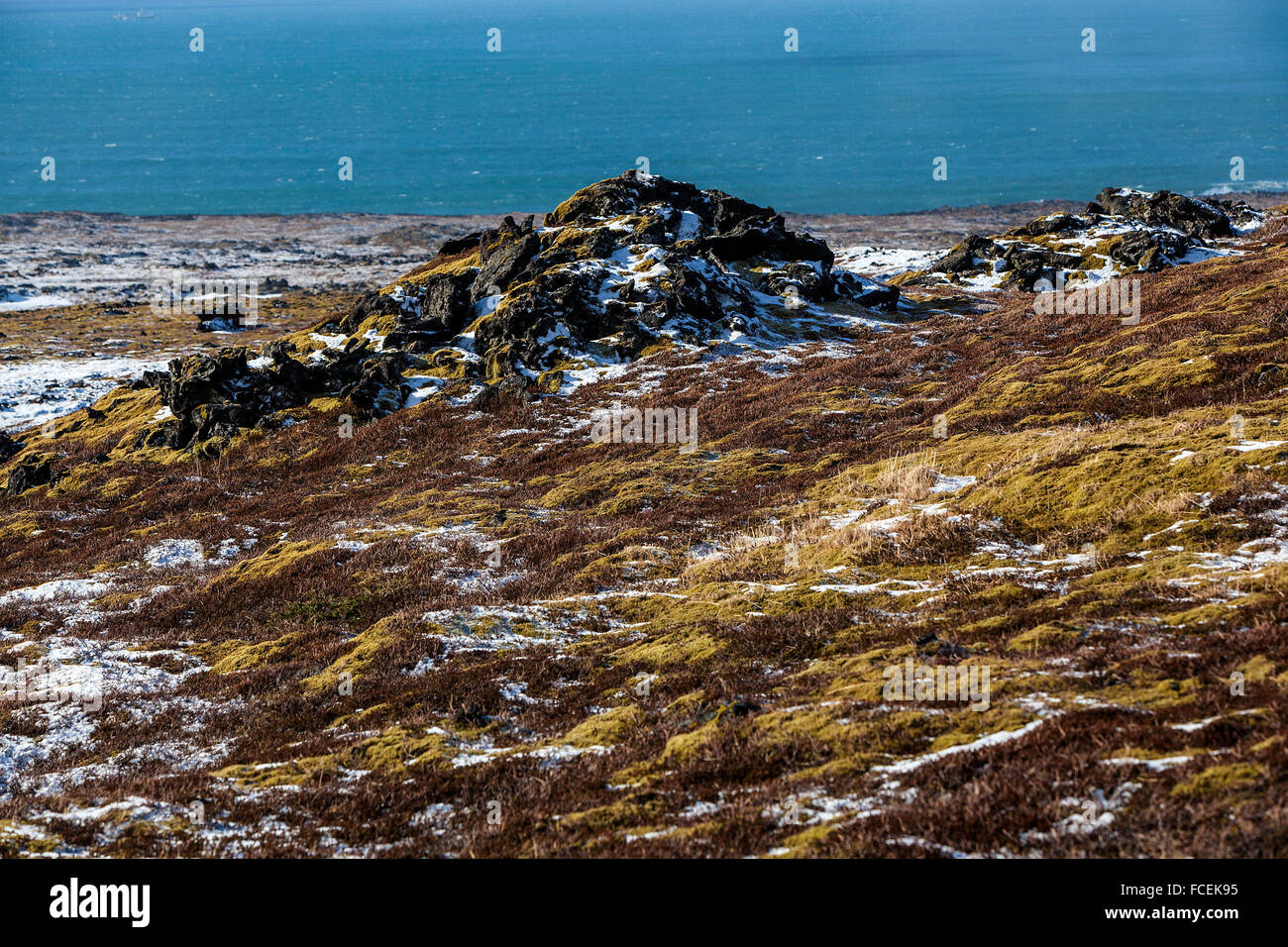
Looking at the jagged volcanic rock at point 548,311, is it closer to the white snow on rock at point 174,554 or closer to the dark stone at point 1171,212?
the white snow on rock at point 174,554

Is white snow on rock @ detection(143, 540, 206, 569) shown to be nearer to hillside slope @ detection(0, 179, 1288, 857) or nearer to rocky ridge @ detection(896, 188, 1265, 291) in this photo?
hillside slope @ detection(0, 179, 1288, 857)

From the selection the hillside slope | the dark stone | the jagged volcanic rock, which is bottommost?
the hillside slope

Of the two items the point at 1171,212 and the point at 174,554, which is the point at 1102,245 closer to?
the point at 1171,212

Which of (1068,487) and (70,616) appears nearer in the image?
(1068,487)

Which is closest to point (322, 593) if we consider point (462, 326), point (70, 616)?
point (70, 616)

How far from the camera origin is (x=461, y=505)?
3050cm

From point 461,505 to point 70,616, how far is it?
38.2 ft

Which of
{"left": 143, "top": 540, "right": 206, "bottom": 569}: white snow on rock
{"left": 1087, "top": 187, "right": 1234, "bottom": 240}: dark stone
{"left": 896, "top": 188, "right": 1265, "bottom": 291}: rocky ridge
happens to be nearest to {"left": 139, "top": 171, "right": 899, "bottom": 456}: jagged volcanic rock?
{"left": 896, "top": 188, "right": 1265, "bottom": 291}: rocky ridge

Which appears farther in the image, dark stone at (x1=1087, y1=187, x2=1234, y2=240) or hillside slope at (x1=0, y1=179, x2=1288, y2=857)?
dark stone at (x1=1087, y1=187, x2=1234, y2=240)

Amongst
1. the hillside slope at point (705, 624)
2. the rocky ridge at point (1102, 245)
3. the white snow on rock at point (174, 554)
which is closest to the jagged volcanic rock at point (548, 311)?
the hillside slope at point (705, 624)
